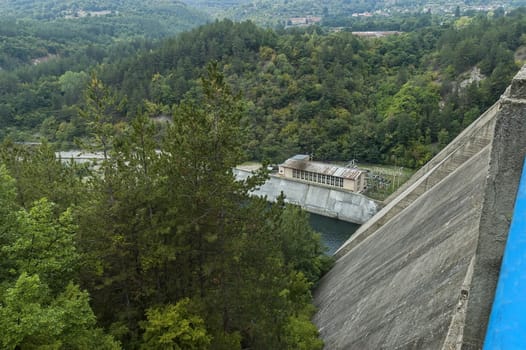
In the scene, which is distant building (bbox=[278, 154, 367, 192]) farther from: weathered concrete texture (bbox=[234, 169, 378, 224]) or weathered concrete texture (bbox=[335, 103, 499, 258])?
weathered concrete texture (bbox=[335, 103, 499, 258])

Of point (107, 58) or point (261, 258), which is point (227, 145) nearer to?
point (261, 258)

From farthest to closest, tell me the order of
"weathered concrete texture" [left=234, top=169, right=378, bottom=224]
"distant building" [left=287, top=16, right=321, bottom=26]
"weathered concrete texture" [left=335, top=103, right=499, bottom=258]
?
1. "distant building" [left=287, top=16, right=321, bottom=26]
2. "weathered concrete texture" [left=234, top=169, right=378, bottom=224]
3. "weathered concrete texture" [left=335, top=103, right=499, bottom=258]

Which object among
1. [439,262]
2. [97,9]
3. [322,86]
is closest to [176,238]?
[439,262]

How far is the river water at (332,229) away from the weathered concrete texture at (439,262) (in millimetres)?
11948

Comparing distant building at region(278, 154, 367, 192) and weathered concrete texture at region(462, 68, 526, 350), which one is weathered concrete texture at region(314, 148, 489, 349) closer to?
weathered concrete texture at region(462, 68, 526, 350)

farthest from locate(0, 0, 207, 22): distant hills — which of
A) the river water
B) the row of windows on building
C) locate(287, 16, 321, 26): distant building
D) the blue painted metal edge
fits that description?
the blue painted metal edge

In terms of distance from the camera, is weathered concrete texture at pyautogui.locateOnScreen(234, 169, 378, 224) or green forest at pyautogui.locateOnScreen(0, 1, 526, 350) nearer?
green forest at pyautogui.locateOnScreen(0, 1, 526, 350)

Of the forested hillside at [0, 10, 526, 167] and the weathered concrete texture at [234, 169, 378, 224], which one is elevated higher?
the forested hillside at [0, 10, 526, 167]

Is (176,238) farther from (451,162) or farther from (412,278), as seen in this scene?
(451,162)

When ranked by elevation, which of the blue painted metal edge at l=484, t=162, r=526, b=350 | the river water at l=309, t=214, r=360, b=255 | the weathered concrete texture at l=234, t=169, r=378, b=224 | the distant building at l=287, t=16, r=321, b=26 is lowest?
the river water at l=309, t=214, r=360, b=255

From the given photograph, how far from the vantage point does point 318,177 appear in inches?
1554

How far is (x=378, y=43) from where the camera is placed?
62875mm

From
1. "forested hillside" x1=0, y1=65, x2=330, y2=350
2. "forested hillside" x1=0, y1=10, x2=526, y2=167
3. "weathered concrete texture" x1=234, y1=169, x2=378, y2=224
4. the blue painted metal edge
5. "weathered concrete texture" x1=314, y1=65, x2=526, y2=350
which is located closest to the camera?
the blue painted metal edge

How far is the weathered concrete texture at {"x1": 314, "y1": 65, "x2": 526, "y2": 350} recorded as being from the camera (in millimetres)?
4387
